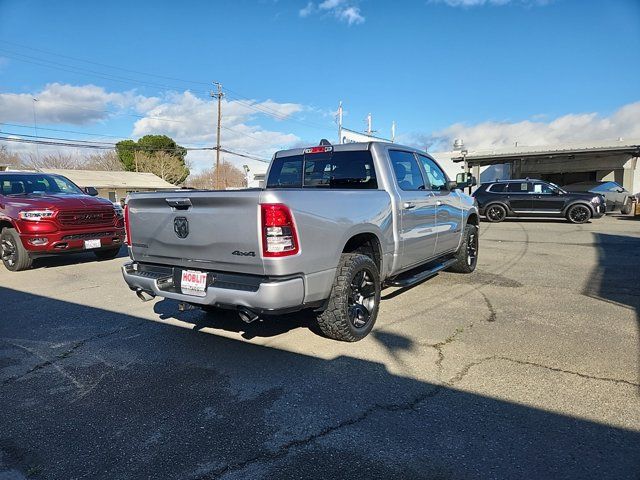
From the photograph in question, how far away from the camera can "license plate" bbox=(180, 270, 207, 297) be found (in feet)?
12.1

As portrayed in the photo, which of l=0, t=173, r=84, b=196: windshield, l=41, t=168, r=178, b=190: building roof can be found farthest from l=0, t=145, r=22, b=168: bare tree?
l=0, t=173, r=84, b=196: windshield

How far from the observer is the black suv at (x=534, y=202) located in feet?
54.2

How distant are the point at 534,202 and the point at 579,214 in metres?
1.67

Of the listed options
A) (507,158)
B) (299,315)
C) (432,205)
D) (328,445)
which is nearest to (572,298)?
(432,205)

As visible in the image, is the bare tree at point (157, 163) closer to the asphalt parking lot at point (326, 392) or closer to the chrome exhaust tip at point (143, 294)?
the asphalt parking lot at point (326, 392)

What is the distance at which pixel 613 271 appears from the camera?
7.49m

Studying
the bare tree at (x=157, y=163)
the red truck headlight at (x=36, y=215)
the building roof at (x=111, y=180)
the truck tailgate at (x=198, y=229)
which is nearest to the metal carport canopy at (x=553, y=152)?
the red truck headlight at (x=36, y=215)

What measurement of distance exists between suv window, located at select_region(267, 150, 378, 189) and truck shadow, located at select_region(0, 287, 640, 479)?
207 cm

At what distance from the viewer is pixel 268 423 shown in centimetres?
283

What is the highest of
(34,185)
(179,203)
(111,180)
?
(111,180)

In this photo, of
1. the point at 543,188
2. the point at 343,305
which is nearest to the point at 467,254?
the point at 343,305

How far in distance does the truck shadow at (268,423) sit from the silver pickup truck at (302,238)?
2.00ft

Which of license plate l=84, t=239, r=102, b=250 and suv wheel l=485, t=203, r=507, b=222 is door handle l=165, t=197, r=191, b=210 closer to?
license plate l=84, t=239, r=102, b=250

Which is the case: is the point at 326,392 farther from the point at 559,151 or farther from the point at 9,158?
the point at 9,158
